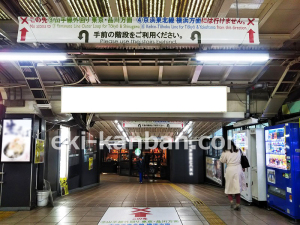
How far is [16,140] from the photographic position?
260 inches

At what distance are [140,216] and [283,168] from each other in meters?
3.18

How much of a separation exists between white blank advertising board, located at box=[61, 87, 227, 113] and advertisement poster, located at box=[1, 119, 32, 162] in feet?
5.57

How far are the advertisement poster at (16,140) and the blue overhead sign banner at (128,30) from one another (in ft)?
12.4

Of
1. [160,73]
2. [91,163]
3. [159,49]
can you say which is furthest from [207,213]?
[91,163]

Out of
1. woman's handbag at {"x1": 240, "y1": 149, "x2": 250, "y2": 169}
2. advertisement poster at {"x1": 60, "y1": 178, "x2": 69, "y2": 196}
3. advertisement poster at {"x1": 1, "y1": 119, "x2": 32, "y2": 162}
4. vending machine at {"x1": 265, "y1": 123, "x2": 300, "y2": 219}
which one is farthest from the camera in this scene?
advertisement poster at {"x1": 60, "y1": 178, "x2": 69, "y2": 196}

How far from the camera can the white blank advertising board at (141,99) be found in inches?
221

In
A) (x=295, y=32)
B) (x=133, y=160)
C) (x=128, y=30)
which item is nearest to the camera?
(x=128, y=30)

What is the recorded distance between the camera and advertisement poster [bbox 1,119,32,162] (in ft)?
21.4

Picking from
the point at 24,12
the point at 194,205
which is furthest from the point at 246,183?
the point at 24,12

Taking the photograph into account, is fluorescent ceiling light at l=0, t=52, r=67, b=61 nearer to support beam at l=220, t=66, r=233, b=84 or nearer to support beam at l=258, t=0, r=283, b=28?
support beam at l=258, t=0, r=283, b=28

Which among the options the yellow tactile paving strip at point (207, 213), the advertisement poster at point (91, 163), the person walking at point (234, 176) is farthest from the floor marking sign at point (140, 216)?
the advertisement poster at point (91, 163)

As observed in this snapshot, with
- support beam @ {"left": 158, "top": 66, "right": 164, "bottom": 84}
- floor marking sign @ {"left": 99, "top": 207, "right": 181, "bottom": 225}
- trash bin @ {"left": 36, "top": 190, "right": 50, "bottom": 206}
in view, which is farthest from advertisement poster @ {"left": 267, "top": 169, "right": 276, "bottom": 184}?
trash bin @ {"left": 36, "top": 190, "right": 50, "bottom": 206}

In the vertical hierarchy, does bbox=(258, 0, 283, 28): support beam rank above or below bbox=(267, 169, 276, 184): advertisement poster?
above

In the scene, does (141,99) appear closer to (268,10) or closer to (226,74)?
(226,74)
